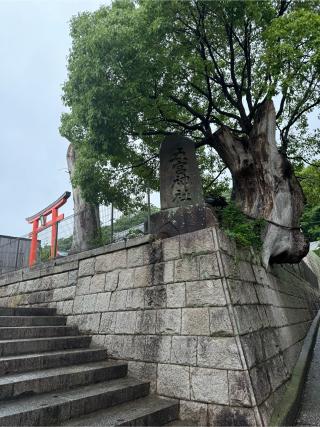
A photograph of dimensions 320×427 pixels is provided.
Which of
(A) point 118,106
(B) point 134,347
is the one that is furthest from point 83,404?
(A) point 118,106

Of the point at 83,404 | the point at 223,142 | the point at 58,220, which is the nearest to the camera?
the point at 83,404

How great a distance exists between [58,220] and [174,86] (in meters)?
5.09

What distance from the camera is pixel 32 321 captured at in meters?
5.25

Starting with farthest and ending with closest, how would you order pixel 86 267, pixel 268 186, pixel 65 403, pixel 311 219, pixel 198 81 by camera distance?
pixel 311 219 → pixel 198 81 → pixel 268 186 → pixel 86 267 → pixel 65 403

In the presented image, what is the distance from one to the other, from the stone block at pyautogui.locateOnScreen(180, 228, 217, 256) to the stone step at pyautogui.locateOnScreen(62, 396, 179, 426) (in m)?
1.95

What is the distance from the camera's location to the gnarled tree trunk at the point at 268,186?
6.52 m

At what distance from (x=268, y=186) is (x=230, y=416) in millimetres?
4825

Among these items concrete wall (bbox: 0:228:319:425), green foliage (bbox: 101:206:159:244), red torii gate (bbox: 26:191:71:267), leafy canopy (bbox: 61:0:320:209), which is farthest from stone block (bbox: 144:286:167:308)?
red torii gate (bbox: 26:191:71:267)

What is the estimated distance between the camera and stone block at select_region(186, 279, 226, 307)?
401 centimetres

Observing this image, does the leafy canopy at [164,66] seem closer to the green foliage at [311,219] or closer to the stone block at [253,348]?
the stone block at [253,348]

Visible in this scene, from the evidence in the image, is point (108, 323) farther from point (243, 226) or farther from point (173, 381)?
point (243, 226)

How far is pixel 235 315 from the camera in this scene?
3.86 meters

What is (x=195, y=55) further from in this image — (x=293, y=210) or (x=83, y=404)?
(x=83, y=404)

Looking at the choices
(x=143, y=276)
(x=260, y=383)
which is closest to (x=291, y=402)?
(x=260, y=383)
